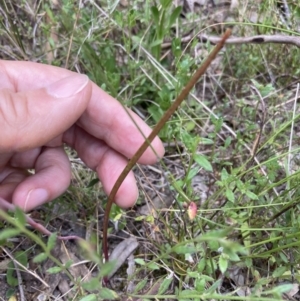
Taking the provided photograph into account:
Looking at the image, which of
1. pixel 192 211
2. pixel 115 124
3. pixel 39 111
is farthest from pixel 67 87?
pixel 192 211

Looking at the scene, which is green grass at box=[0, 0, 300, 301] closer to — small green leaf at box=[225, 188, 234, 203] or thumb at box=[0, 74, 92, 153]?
small green leaf at box=[225, 188, 234, 203]

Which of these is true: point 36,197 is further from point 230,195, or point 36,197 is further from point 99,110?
point 230,195

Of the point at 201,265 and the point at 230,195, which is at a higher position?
the point at 230,195

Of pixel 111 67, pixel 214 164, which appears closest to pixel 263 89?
pixel 214 164

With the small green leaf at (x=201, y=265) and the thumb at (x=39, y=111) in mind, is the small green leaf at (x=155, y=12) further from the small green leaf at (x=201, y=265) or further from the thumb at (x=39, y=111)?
the small green leaf at (x=201, y=265)

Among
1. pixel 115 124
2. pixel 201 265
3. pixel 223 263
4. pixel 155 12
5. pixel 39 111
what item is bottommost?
pixel 201 265

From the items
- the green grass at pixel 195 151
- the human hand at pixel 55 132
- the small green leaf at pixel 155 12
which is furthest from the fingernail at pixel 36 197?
the small green leaf at pixel 155 12

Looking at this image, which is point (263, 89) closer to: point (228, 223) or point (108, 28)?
point (228, 223)

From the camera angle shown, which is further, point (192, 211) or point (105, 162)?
point (105, 162)
